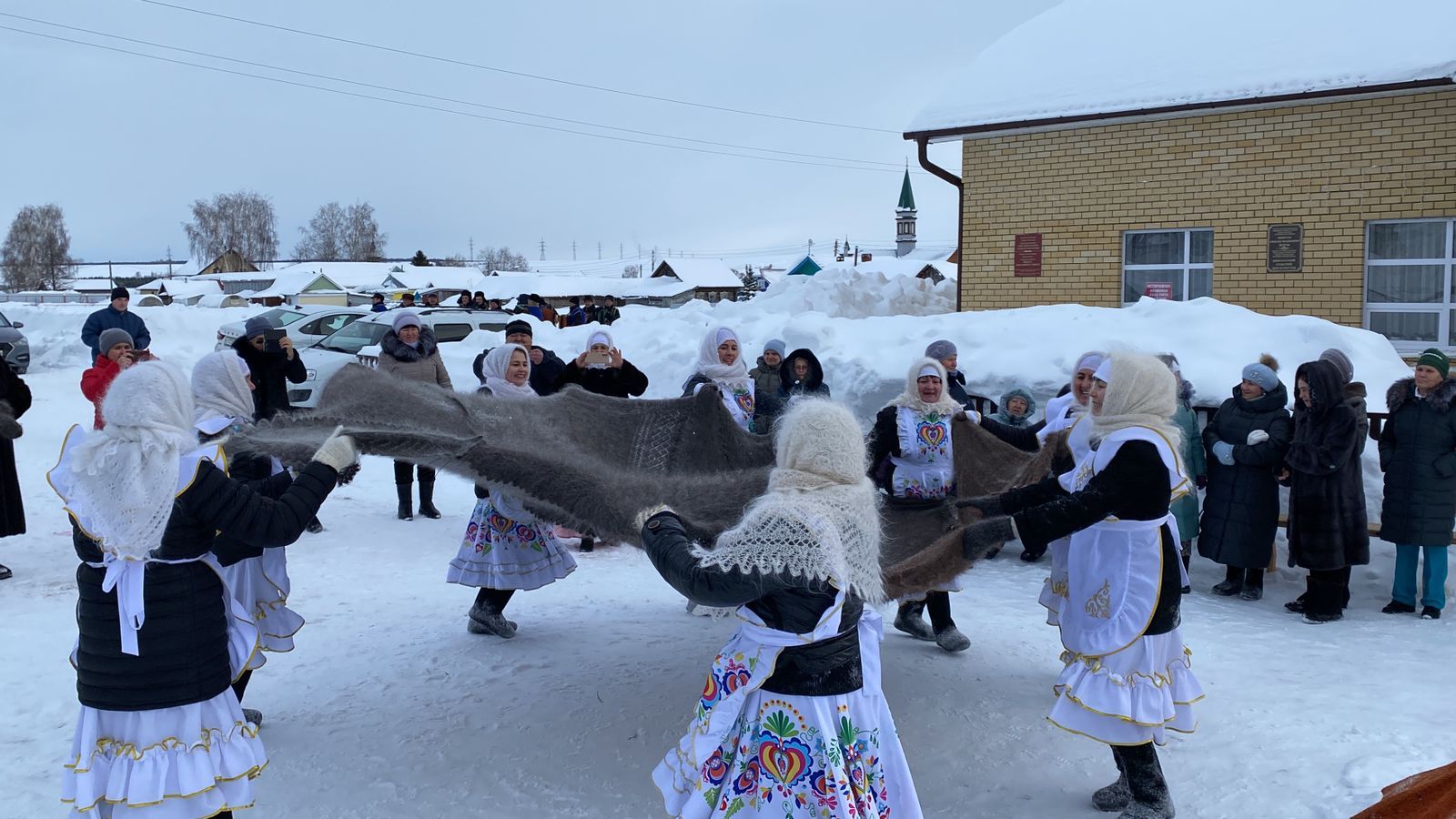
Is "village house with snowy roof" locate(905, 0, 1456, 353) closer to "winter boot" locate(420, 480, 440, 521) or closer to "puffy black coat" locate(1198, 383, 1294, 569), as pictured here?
"puffy black coat" locate(1198, 383, 1294, 569)

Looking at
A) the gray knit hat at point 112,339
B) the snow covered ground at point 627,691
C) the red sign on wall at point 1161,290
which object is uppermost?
the red sign on wall at point 1161,290

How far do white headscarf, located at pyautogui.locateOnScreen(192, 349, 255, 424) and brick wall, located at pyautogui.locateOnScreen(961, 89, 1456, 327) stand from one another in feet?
34.3

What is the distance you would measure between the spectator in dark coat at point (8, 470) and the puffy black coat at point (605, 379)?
11.2 ft

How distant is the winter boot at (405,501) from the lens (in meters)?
8.27

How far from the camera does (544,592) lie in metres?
6.60

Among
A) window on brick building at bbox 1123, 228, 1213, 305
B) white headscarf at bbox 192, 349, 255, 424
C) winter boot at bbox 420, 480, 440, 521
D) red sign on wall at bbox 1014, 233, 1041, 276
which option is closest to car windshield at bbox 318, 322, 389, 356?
winter boot at bbox 420, 480, 440, 521

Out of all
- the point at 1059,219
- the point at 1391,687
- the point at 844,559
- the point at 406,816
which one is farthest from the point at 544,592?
the point at 1059,219

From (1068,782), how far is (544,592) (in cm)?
366

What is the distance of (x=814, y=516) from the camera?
9.04 feet

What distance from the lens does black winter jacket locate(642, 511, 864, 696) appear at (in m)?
2.76

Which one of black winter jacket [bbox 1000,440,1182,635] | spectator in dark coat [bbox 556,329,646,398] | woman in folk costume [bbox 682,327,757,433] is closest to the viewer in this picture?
black winter jacket [bbox 1000,440,1182,635]

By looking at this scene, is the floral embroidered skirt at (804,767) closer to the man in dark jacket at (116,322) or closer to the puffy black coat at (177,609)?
the puffy black coat at (177,609)

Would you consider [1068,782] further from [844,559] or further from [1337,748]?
[844,559]

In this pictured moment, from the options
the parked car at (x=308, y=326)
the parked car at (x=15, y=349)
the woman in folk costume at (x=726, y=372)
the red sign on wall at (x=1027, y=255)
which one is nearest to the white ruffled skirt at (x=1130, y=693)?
the woman in folk costume at (x=726, y=372)
